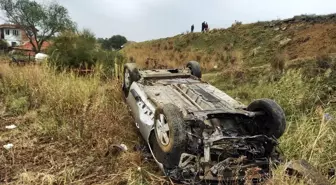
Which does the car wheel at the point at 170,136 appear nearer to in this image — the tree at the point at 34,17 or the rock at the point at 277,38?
the rock at the point at 277,38

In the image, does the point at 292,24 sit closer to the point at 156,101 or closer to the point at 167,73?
the point at 167,73

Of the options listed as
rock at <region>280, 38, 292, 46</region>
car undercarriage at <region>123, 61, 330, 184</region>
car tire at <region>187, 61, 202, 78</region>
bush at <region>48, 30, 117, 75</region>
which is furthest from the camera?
rock at <region>280, 38, 292, 46</region>

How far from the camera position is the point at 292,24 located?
2081 centimetres

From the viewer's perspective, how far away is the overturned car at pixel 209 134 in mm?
3961

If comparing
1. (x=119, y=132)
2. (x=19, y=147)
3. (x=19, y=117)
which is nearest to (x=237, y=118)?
(x=119, y=132)

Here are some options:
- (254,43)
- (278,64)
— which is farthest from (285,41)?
(278,64)

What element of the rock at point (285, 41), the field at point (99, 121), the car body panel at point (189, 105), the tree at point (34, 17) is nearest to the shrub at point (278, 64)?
the field at point (99, 121)

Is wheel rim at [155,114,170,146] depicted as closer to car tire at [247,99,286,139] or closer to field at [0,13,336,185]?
Result: field at [0,13,336,185]

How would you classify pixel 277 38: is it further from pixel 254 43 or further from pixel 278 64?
pixel 278 64

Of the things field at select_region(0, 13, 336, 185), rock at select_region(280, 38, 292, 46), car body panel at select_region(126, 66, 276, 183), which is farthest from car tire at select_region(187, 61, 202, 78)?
rock at select_region(280, 38, 292, 46)

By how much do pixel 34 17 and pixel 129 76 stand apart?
141 feet

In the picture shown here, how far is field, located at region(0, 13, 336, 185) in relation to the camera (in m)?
4.56

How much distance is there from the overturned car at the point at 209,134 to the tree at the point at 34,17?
4235cm

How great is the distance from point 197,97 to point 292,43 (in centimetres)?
1362
